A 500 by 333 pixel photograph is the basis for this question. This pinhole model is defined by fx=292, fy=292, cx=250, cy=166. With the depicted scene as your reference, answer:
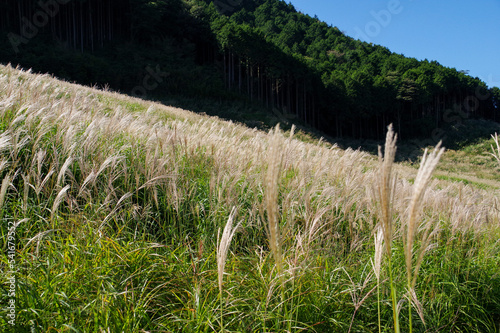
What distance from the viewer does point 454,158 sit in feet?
137

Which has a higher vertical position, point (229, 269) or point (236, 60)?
point (236, 60)

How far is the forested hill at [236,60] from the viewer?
35.7m

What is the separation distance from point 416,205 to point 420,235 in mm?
2671

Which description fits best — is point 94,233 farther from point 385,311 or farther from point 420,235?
point 420,235

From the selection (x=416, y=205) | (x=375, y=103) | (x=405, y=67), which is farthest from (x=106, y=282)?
(x=405, y=67)

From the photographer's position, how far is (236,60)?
51844 millimetres

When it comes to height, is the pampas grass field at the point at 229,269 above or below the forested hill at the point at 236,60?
below

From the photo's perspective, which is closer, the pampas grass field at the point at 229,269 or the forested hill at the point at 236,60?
the pampas grass field at the point at 229,269

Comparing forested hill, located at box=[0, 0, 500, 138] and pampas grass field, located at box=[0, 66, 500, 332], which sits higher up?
forested hill, located at box=[0, 0, 500, 138]

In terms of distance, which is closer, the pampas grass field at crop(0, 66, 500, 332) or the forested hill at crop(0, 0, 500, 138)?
the pampas grass field at crop(0, 66, 500, 332)

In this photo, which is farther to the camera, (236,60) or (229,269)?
(236,60)

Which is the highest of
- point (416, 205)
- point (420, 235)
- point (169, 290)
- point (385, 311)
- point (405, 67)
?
point (405, 67)

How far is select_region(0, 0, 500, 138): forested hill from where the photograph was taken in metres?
35.7

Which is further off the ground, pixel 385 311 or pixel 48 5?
pixel 48 5
